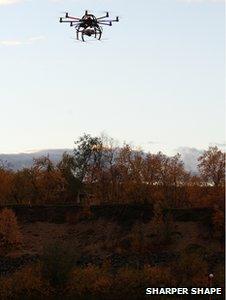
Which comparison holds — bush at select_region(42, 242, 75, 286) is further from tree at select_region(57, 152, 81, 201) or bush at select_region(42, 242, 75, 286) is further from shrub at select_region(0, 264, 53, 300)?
tree at select_region(57, 152, 81, 201)

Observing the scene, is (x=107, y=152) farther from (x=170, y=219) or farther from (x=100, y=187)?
(x=170, y=219)

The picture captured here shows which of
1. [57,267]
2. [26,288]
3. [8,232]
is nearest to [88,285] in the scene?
[57,267]

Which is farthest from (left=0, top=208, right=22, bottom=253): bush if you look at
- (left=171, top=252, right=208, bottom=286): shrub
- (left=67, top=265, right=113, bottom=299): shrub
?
(left=171, top=252, right=208, bottom=286): shrub

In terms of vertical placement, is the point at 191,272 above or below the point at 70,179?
below

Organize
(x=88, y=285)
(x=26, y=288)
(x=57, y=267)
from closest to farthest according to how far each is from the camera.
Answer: (x=26, y=288)
(x=88, y=285)
(x=57, y=267)

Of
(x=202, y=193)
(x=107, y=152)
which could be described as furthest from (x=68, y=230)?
(x=107, y=152)

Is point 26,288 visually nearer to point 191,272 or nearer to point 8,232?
point 191,272

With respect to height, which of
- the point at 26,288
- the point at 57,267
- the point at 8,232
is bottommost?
the point at 26,288
